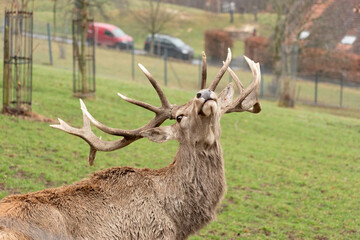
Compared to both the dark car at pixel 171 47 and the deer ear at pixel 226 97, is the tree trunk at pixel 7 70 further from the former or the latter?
the dark car at pixel 171 47

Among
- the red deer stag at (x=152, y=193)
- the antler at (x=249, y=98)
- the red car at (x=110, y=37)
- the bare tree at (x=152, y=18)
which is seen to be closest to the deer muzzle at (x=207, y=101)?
the red deer stag at (x=152, y=193)

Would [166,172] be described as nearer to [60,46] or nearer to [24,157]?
[24,157]

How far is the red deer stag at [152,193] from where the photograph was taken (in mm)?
5688

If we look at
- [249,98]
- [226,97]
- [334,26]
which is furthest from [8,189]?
[334,26]

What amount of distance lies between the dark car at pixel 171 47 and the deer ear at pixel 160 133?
1380 inches

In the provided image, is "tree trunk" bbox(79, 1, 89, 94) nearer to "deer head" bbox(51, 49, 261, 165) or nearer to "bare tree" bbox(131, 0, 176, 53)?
"deer head" bbox(51, 49, 261, 165)

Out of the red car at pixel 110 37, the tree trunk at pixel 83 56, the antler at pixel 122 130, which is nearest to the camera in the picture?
the antler at pixel 122 130

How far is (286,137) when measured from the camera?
18.7 meters

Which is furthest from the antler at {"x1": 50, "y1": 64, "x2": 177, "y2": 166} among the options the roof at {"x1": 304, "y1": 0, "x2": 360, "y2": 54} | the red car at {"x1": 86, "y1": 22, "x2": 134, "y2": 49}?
the red car at {"x1": 86, "y1": 22, "x2": 134, "y2": 49}

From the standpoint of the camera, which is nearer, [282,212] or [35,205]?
[35,205]

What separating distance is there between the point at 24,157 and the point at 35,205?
20.3ft

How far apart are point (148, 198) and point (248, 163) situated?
819 cm

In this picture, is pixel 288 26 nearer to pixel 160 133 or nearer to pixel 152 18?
pixel 152 18

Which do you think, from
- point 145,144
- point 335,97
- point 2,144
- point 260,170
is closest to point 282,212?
point 260,170
